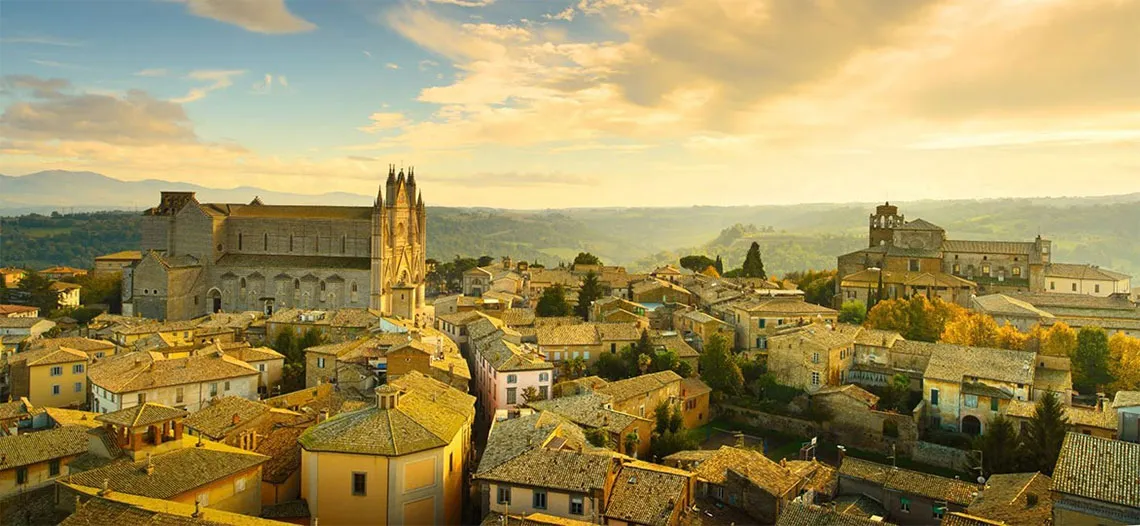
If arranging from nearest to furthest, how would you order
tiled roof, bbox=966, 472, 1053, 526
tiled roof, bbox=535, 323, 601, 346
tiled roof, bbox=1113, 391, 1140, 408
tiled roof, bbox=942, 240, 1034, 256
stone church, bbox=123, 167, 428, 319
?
tiled roof, bbox=966, 472, 1053, 526
tiled roof, bbox=1113, 391, 1140, 408
tiled roof, bbox=535, 323, 601, 346
tiled roof, bbox=942, 240, 1034, 256
stone church, bbox=123, 167, 428, 319

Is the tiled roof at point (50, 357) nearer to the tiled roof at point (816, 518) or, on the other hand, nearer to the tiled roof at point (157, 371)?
the tiled roof at point (157, 371)

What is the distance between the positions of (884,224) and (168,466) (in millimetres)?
61809

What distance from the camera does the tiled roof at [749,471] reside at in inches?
956

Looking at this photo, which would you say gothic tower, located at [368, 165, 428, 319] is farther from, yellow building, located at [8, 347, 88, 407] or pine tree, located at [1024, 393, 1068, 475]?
pine tree, located at [1024, 393, 1068, 475]

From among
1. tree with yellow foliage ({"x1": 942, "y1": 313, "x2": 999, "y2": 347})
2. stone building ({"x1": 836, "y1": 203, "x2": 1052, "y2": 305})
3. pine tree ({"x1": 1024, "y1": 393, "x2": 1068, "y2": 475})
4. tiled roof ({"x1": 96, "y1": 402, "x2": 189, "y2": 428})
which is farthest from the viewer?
stone building ({"x1": 836, "y1": 203, "x2": 1052, "y2": 305})

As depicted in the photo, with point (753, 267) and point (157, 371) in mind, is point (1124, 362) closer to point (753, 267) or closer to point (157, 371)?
point (753, 267)

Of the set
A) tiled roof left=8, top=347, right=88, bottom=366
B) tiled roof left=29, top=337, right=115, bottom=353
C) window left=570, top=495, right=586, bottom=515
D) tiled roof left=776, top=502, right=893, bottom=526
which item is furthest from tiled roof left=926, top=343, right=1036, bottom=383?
tiled roof left=29, top=337, right=115, bottom=353

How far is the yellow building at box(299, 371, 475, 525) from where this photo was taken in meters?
20.1

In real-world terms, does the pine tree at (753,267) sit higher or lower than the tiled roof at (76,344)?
higher

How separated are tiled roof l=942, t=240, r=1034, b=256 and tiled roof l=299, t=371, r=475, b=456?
163 ft

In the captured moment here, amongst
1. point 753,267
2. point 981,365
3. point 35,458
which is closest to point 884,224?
point 753,267

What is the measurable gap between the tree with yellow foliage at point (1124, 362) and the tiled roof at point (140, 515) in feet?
125

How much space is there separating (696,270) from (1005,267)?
1236 inches

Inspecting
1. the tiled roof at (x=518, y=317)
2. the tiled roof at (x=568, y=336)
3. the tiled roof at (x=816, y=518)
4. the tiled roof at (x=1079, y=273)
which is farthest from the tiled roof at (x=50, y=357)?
the tiled roof at (x=1079, y=273)
